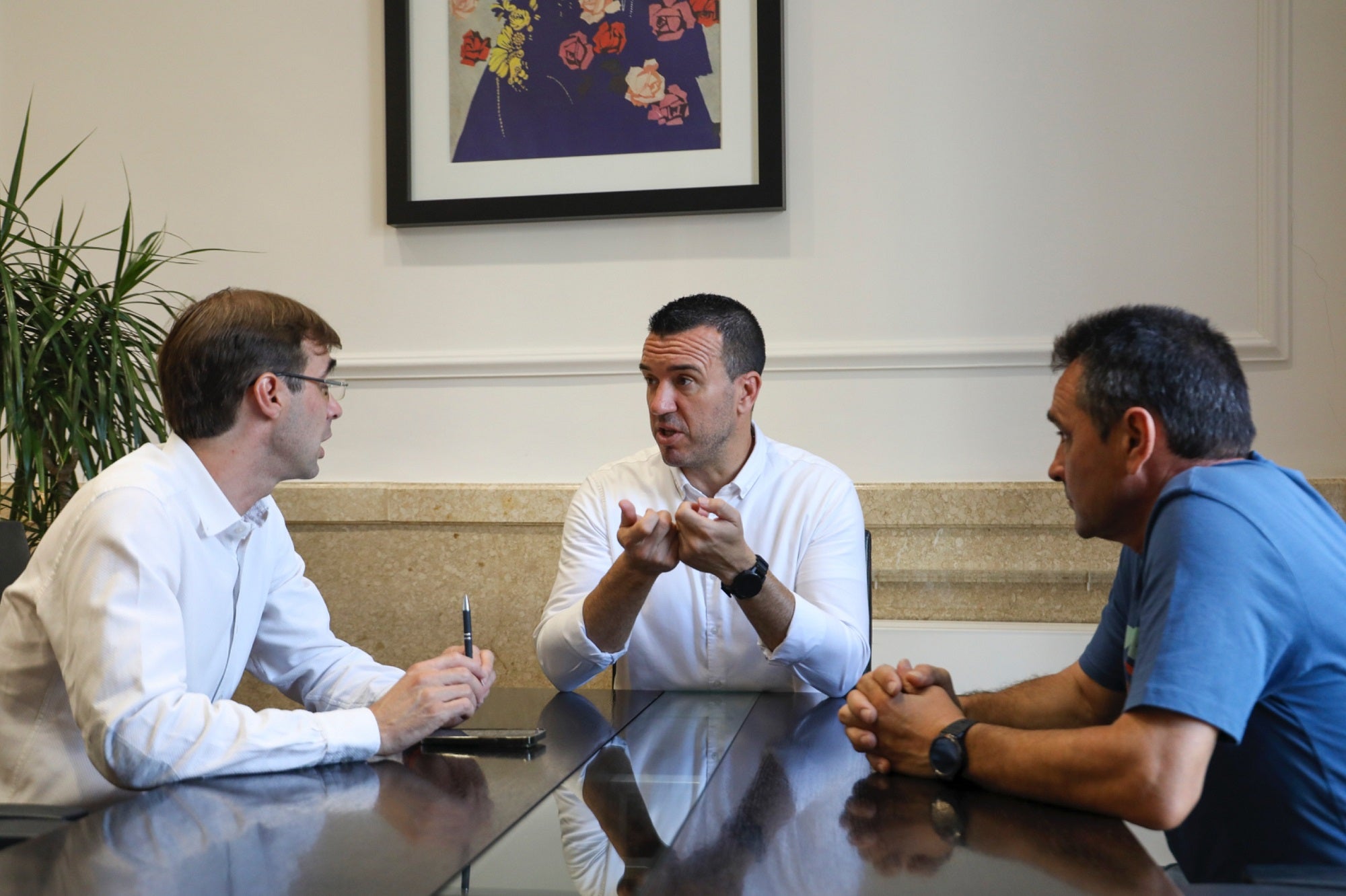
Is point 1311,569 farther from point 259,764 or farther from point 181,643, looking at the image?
point 181,643

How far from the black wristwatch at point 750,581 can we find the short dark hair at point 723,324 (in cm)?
56

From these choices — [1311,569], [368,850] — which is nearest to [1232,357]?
[1311,569]

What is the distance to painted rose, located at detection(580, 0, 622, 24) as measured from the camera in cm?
285

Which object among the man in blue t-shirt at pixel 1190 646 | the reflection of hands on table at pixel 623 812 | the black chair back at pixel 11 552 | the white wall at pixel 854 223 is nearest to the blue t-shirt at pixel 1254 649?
the man in blue t-shirt at pixel 1190 646

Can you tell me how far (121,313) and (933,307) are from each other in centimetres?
197

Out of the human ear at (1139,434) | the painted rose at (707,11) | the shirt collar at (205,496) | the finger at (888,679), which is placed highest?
the painted rose at (707,11)

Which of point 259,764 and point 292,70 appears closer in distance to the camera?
point 259,764

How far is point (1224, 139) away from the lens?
2.67 m

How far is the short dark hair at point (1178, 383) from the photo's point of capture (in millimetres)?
1269

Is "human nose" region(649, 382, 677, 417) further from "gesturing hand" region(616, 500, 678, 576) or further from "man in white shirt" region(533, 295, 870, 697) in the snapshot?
"gesturing hand" region(616, 500, 678, 576)

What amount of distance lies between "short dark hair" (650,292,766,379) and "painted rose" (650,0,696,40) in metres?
0.92

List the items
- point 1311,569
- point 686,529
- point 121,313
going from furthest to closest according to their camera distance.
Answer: point 121,313 → point 686,529 → point 1311,569

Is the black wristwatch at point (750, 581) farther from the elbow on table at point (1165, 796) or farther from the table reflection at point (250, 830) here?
→ the elbow on table at point (1165, 796)

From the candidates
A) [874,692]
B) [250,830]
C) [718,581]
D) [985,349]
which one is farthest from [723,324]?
[250,830]
